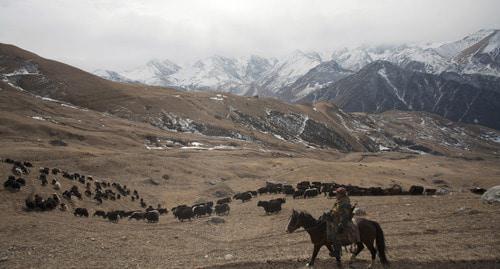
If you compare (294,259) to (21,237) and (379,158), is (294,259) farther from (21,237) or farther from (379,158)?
(379,158)

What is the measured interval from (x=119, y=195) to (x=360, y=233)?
133 ft

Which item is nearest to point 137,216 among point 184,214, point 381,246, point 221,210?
point 184,214

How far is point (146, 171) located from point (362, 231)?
5924 cm

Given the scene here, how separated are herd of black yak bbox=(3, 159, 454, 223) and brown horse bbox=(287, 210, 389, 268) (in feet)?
65.7

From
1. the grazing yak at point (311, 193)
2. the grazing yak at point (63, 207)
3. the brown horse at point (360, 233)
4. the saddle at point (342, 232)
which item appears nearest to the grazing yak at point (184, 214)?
the grazing yak at point (63, 207)

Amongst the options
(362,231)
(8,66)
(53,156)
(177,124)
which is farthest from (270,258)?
(8,66)

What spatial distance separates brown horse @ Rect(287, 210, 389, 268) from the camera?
18.2 meters

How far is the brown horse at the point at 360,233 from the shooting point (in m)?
18.2

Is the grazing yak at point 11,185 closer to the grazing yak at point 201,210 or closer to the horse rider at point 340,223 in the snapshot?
the grazing yak at point 201,210

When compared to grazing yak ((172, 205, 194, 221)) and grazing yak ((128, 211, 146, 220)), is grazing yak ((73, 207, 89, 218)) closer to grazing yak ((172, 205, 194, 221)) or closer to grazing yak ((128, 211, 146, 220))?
grazing yak ((128, 211, 146, 220))

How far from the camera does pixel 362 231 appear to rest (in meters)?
18.3

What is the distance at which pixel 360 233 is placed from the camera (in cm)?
1825

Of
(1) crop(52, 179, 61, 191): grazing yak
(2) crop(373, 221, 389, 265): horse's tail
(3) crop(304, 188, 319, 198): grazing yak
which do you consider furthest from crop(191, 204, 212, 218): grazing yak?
(2) crop(373, 221, 389, 265): horse's tail

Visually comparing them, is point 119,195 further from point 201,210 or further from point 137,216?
point 201,210
